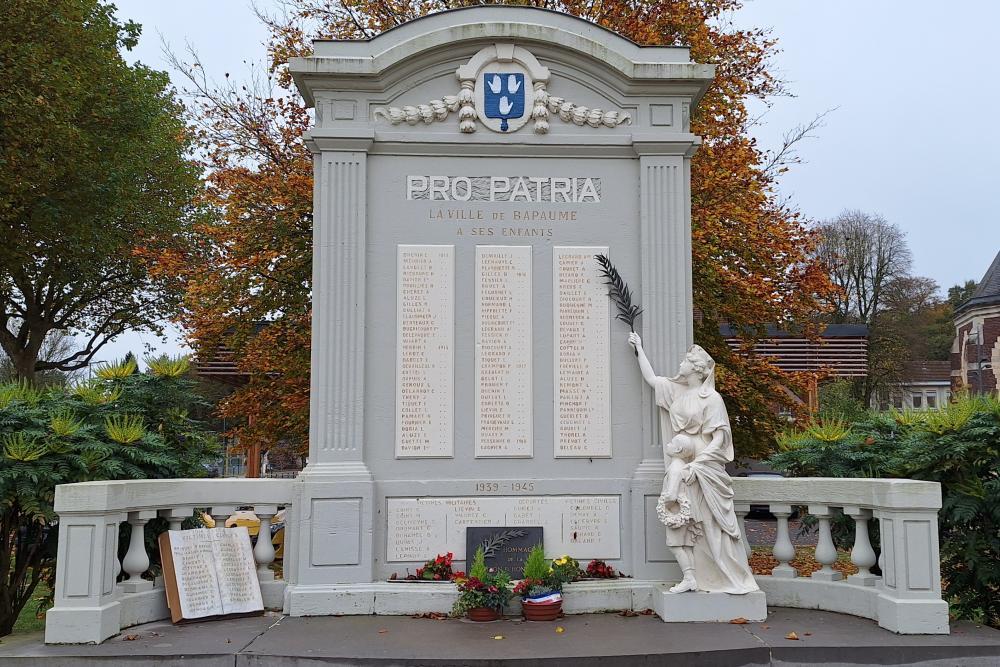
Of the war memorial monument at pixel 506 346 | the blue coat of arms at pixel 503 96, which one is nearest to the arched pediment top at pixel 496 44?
the war memorial monument at pixel 506 346

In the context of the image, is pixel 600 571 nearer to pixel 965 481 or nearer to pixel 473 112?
pixel 965 481

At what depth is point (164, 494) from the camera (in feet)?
24.4

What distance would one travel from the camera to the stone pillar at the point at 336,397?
763 cm

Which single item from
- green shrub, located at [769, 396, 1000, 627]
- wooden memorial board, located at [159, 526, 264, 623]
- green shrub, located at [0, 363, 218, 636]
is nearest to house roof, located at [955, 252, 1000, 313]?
green shrub, located at [769, 396, 1000, 627]

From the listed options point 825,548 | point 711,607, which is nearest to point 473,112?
point 711,607

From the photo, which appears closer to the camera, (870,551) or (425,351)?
(870,551)

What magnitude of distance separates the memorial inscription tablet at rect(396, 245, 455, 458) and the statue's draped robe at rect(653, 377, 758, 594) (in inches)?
89.0

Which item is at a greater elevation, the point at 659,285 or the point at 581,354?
the point at 659,285

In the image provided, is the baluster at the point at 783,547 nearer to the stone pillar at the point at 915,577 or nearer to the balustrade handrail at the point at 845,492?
the balustrade handrail at the point at 845,492

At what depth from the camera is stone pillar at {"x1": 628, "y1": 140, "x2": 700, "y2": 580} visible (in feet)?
25.8

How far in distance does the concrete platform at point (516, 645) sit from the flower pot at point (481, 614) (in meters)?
0.07

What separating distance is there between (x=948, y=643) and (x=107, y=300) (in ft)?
80.3

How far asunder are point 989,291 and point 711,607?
46.6m

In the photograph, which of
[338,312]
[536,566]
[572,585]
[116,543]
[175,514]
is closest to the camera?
[116,543]
